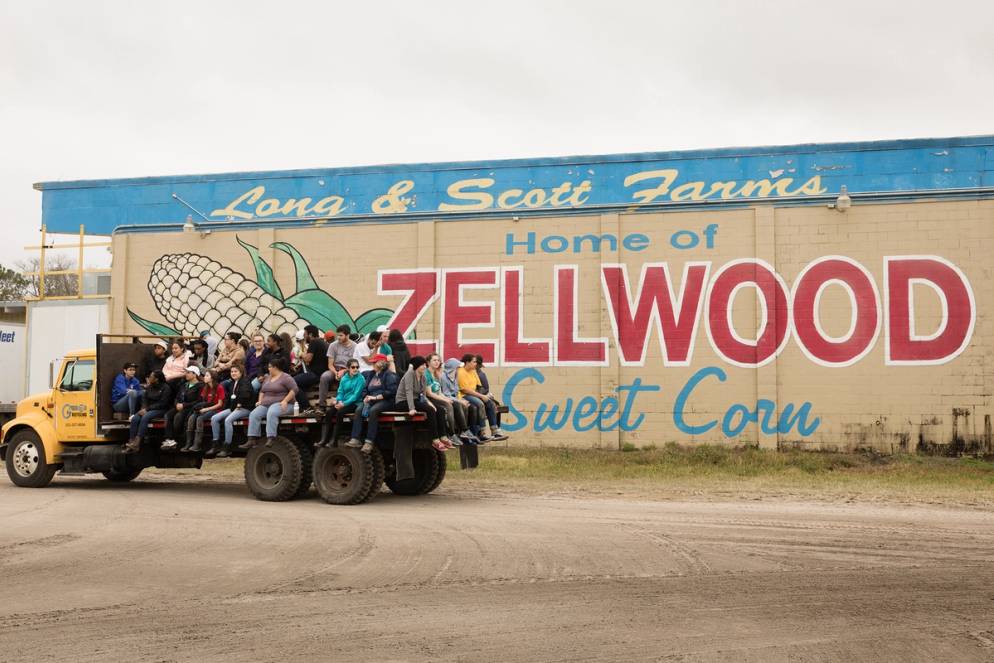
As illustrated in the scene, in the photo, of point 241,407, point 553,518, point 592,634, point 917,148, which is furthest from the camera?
point 917,148

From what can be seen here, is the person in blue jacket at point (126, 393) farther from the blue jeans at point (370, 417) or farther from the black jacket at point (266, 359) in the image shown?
the blue jeans at point (370, 417)

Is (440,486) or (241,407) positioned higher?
(241,407)

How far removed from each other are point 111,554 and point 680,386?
14576 millimetres

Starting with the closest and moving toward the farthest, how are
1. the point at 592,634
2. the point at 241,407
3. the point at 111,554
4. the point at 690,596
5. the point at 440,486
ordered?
the point at 592,634 < the point at 690,596 < the point at 111,554 < the point at 241,407 < the point at 440,486

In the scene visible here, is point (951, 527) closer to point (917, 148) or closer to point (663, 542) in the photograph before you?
point (663, 542)

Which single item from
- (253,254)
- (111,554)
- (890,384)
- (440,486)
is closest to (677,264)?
(890,384)

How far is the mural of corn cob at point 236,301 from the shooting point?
2480 cm

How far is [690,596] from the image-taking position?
7.77 metres

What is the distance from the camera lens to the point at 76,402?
658 inches

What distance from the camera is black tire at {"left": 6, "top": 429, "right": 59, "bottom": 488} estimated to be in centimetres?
1678

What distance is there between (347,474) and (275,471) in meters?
1.22

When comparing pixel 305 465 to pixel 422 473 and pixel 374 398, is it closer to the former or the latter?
pixel 374 398

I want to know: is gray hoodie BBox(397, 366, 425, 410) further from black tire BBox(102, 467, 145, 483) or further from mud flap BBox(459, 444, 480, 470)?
black tire BBox(102, 467, 145, 483)

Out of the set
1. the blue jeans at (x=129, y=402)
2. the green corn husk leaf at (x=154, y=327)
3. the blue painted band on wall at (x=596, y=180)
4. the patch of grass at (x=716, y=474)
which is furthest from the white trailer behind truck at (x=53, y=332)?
the blue jeans at (x=129, y=402)
